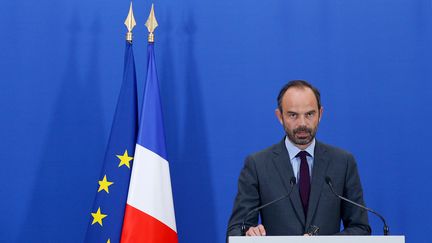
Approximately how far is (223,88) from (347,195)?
133 cm

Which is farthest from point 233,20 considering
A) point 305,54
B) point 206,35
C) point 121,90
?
point 121,90

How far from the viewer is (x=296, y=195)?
2766 millimetres

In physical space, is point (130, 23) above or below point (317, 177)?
above

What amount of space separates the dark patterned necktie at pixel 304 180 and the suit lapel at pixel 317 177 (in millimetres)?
30

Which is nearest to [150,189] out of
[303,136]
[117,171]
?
[117,171]

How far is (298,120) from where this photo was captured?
9.21 feet

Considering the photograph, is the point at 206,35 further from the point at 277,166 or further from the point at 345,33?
the point at 277,166

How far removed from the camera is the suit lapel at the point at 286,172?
108 inches

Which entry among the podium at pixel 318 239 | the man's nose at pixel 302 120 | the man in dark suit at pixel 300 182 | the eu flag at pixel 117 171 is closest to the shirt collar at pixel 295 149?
the man in dark suit at pixel 300 182

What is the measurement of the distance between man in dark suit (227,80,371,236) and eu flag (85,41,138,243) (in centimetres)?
87

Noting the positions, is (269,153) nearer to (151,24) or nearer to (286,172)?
(286,172)

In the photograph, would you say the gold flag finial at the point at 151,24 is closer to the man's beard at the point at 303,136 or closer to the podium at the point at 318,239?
the man's beard at the point at 303,136

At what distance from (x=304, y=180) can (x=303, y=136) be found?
0.60ft

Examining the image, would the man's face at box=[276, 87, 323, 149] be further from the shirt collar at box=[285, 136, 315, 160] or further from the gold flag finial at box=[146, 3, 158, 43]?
the gold flag finial at box=[146, 3, 158, 43]
